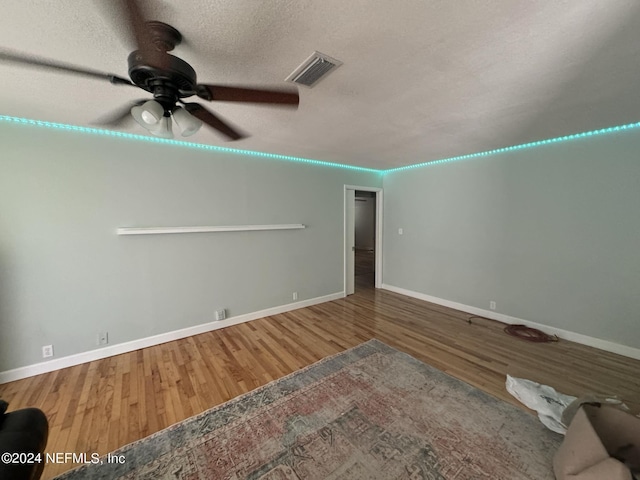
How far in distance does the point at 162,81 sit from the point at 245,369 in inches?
95.9

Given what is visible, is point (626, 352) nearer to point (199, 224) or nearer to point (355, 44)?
point (355, 44)

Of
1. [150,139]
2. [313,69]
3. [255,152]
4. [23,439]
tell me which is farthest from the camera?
[255,152]

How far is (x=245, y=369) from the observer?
2.40 metres

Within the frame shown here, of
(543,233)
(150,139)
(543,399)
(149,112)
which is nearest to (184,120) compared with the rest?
(149,112)

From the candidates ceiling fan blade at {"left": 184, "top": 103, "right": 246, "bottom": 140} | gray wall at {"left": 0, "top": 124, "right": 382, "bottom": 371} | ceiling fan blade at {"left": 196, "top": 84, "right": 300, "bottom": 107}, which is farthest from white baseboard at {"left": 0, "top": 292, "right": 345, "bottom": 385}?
ceiling fan blade at {"left": 196, "top": 84, "right": 300, "bottom": 107}

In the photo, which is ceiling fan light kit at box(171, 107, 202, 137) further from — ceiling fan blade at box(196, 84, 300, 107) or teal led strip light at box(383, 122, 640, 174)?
teal led strip light at box(383, 122, 640, 174)

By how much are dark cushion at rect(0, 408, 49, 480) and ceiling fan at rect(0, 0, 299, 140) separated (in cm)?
158

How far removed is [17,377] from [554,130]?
19.9ft

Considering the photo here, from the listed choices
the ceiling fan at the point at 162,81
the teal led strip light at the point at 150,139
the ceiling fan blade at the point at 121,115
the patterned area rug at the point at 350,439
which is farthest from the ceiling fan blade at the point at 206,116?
the patterned area rug at the point at 350,439

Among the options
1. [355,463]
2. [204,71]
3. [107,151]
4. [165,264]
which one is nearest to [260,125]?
[204,71]

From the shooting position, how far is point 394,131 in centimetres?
260

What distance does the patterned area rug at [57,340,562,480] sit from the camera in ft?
4.63

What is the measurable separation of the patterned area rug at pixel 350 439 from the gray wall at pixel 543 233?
6.54 ft

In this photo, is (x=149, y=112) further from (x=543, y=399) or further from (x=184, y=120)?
(x=543, y=399)
